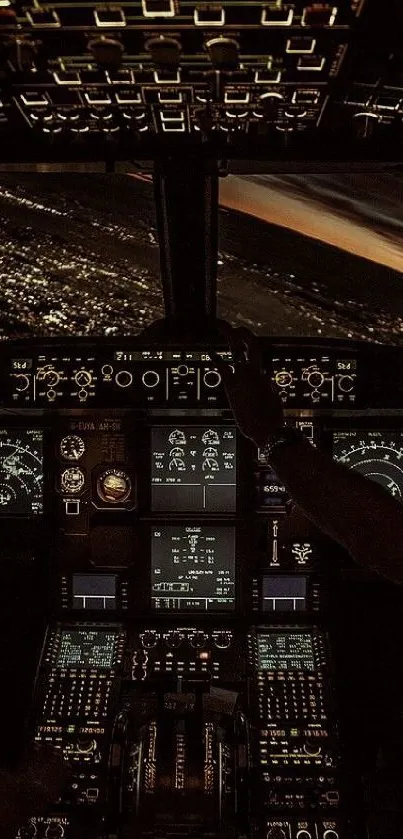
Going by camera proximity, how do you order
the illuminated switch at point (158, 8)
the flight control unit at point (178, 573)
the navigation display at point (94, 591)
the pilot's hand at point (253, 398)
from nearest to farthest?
the illuminated switch at point (158, 8) → the pilot's hand at point (253, 398) → the flight control unit at point (178, 573) → the navigation display at point (94, 591)

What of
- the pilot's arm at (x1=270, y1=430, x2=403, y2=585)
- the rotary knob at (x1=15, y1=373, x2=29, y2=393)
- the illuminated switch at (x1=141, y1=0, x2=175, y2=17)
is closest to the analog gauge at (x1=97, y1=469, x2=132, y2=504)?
the rotary knob at (x1=15, y1=373, x2=29, y2=393)

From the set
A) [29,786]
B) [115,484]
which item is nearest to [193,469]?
[115,484]

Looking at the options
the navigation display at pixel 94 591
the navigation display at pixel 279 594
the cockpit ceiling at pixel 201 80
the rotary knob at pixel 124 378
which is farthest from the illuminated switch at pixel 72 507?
the cockpit ceiling at pixel 201 80

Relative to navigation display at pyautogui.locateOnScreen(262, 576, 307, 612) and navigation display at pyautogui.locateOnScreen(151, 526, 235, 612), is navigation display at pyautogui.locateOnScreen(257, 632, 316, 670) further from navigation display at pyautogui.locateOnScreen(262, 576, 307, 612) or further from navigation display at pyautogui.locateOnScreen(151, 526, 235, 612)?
navigation display at pyautogui.locateOnScreen(151, 526, 235, 612)

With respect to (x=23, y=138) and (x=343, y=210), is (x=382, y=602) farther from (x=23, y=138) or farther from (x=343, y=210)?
(x=23, y=138)

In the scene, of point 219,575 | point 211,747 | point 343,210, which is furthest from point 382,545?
point 343,210

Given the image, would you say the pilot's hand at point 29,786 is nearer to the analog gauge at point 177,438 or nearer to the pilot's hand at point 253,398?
the pilot's hand at point 253,398
